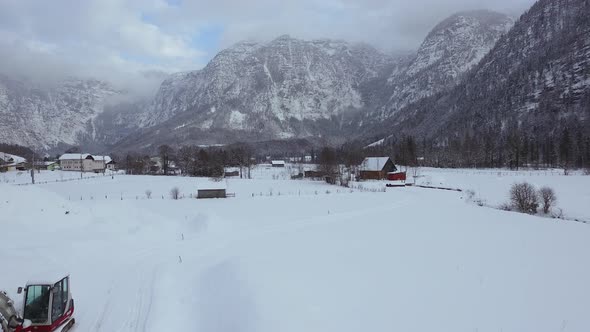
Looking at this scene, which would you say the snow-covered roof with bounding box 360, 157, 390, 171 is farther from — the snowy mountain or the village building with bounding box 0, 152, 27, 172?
the village building with bounding box 0, 152, 27, 172

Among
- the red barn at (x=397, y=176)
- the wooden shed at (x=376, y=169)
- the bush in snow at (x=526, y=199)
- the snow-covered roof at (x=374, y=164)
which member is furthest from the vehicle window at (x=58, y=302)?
the snow-covered roof at (x=374, y=164)

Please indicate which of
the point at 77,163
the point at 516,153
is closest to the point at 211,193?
the point at 516,153

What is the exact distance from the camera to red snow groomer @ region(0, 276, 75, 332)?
1223 cm

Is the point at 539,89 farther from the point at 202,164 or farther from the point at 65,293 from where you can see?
the point at 65,293

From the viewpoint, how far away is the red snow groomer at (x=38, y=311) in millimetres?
12234

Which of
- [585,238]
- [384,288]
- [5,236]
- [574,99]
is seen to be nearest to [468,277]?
[384,288]

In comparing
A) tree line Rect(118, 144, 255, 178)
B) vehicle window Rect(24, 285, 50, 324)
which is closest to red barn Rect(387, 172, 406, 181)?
tree line Rect(118, 144, 255, 178)

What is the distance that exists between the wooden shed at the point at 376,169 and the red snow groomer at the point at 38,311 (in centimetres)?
7877

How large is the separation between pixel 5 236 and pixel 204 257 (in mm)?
15243

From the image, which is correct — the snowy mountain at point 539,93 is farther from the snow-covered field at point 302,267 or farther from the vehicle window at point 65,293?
the vehicle window at point 65,293

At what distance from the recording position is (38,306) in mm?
12578

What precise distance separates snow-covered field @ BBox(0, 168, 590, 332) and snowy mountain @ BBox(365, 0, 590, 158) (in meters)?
99.5

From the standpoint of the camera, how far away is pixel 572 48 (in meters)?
160

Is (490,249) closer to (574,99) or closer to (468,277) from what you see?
(468,277)
